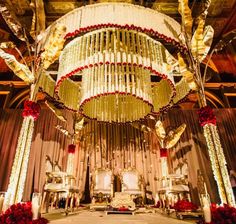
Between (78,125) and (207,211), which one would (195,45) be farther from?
(78,125)

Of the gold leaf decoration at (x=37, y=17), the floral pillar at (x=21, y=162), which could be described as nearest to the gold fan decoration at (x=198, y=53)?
the gold leaf decoration at (x=37, y=17)

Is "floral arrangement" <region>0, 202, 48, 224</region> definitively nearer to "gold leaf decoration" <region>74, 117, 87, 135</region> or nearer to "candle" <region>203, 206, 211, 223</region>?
"candle" <region>203, 206, 211, 223</region>

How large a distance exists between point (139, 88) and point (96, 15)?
124cm

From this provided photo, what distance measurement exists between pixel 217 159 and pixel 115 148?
3.98 metres

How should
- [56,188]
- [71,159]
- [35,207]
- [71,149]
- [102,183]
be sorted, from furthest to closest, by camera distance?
[71,149], [71,159], [102,183], [56,188], [35,207]

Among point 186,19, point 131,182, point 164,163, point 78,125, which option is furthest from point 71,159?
point 186,19

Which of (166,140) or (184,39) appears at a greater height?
(184,39)

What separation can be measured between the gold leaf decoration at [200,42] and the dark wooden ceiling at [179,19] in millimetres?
1849

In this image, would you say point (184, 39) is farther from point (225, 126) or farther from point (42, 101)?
point (42, 101)

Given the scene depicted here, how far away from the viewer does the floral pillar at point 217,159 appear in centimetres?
250

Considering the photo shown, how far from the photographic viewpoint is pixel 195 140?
6.61 metres

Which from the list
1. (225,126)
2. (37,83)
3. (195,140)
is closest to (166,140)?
(195,140)

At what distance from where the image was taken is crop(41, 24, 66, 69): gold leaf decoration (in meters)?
2.88

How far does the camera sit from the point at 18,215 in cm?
215
